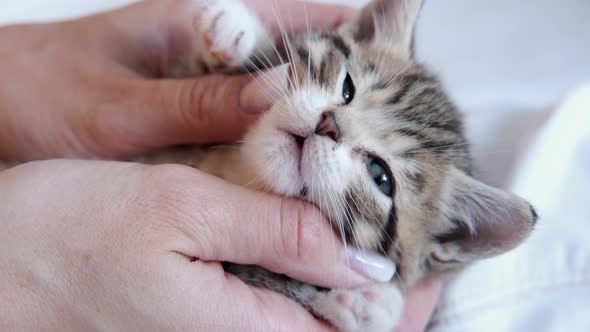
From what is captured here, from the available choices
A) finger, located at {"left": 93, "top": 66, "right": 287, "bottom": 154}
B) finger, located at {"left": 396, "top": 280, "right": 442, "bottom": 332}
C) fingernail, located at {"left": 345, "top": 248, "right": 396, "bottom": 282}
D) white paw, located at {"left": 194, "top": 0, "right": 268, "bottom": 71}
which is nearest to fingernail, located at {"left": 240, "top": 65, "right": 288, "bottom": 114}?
finger, located at {"left": 93, "top": 66, "right": 287, "bottom": 154}

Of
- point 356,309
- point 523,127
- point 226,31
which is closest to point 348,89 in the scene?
point 226,31

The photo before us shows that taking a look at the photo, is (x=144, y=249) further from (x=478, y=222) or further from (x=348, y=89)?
(x=478, y=222)

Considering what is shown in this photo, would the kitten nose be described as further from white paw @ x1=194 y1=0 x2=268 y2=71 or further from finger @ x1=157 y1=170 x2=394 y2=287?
white paw @ x1=194 y1=0 x2=268 y2=71

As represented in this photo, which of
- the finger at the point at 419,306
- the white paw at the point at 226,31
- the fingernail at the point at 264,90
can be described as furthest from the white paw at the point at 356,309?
the white paw at the point at 226,31

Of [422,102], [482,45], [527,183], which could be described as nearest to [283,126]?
[422,102]

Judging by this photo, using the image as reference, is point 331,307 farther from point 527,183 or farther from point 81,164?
point 527,183

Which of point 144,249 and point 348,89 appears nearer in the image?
point 144,249
